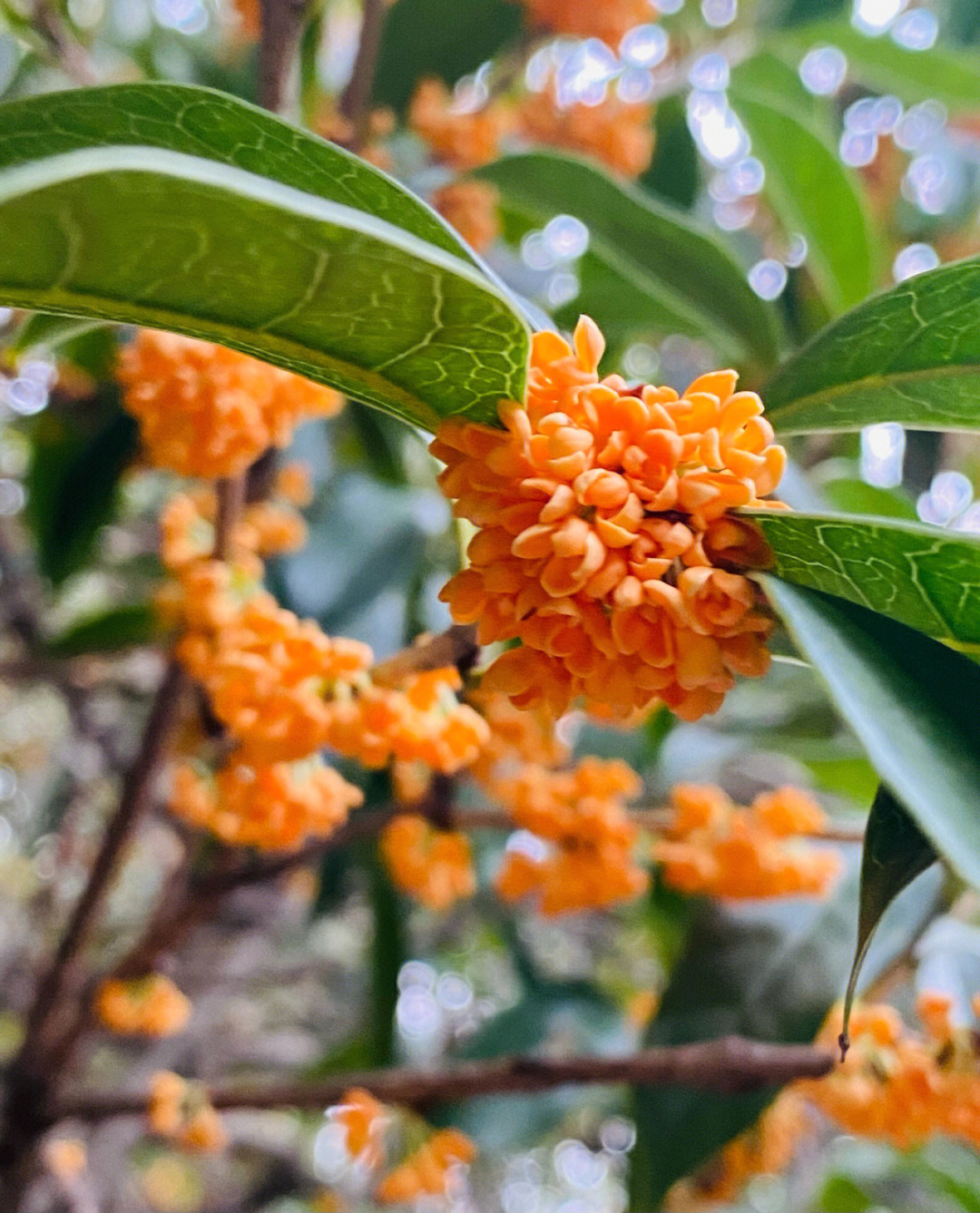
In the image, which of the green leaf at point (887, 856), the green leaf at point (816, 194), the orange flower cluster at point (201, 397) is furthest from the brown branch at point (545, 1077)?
the green leaf at point (816, 194)

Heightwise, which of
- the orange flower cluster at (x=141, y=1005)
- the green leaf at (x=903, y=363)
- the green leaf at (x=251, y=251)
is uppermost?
the green leaf at (x=251, y=251)

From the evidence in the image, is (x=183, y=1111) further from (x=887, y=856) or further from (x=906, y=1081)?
(x=887, y=856)

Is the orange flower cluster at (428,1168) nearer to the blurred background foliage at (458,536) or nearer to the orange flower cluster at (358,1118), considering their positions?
the orange flower cluster at (358,1118)

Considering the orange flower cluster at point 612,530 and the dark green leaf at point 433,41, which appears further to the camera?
the dark green leaf at point 433,41

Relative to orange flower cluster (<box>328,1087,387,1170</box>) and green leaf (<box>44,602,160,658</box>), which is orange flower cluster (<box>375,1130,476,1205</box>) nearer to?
orange flower cluster (<box>328,1087,387,1170</box>)

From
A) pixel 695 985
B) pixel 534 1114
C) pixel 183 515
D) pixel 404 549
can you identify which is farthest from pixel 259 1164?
pixel 183 515

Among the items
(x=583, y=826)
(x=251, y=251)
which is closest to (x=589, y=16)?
(x=583, y=826)

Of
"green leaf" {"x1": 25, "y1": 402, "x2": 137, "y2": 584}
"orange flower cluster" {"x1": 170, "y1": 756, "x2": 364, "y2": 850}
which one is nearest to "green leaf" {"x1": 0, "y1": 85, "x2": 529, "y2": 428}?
"orange flower cluster" {"x1": 170, "y1": 756, "x2": 364, "y2": 850}
